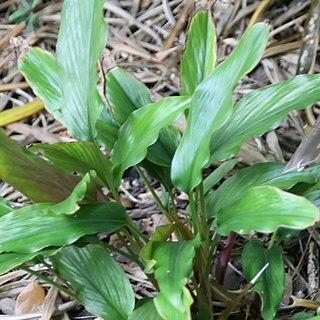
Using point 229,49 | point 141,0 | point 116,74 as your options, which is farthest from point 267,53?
point 116,74

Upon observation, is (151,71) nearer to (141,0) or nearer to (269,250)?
(141,0)

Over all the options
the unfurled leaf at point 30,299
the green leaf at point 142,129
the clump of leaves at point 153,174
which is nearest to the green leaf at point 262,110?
the clump of leaves at point 153,174

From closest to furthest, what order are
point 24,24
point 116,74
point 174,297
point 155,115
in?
point 174,297 < point 155,115 < point 116,74 < point 24,24

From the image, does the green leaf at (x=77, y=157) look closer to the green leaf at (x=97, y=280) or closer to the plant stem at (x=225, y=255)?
the green leaf at (x=97, y=280)

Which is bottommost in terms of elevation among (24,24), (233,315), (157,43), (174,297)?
(233,315)

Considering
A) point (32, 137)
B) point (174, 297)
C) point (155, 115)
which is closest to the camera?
point (174, 297)

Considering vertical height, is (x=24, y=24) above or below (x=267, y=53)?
above

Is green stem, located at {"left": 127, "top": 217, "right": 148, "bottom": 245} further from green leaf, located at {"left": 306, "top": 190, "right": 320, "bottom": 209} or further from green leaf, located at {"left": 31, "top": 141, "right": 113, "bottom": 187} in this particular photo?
green leaf, located at {"left": 306, "top": 190, "right": 320, "bottom": 209}

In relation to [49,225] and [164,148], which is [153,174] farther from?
[49,225]
